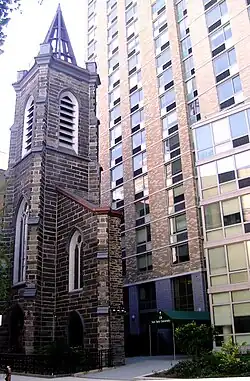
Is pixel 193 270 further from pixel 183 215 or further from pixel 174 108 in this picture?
pixel 174 108

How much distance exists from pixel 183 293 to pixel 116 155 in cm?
1556

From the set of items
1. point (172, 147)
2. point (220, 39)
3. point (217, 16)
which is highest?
point (217, 16)

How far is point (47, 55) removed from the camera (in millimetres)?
25531

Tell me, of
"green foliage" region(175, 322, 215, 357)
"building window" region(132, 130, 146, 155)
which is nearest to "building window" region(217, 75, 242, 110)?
"building window" region(132, 130, 146, 155)

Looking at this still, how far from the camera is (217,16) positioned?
3350cm

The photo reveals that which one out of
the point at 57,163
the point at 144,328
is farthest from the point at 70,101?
the point at 144,328

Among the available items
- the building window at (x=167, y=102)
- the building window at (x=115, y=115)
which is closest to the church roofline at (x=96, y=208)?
the building window at (x=167, y=102)

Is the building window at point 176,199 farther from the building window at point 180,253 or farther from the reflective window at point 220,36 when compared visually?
the reflective window at point 220,36

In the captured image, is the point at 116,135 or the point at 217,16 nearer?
the point at 217,16

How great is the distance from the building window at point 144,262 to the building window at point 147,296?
1.23 meters

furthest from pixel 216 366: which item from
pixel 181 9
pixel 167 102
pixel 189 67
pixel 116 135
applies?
pixel 181 9

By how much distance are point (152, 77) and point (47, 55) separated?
14726 mm

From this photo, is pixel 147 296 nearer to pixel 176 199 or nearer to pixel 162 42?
pixel 176 199

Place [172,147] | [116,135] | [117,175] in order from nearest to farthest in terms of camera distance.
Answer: [172,147] → [117,175] → [116,135]
